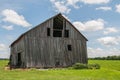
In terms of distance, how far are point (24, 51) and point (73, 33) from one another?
9678 millimetres

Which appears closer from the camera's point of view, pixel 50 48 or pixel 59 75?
pixel 59 75

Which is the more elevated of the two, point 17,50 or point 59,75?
point 17,50

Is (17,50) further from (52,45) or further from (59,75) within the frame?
(59,75)

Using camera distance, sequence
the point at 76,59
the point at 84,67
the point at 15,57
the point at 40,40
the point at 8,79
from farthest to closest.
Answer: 1. the point at 15,57
2. the point at 76,59
3. the point at 40,40
4. the point at 84,67
5. the point at 8,79

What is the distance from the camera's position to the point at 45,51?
5103 cm

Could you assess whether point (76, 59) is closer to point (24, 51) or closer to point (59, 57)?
point (59, 57)

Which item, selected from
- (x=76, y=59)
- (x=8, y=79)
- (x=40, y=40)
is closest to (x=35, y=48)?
(x=40, y=40)

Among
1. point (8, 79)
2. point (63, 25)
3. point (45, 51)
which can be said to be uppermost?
point (63, 25)

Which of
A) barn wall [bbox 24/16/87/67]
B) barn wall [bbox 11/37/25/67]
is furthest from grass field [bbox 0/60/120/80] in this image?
barn wall [bbox 11/37/25/67]

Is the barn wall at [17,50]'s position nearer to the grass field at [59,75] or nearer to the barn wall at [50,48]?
the barn wall at [50,48]

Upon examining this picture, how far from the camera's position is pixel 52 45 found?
171 feet

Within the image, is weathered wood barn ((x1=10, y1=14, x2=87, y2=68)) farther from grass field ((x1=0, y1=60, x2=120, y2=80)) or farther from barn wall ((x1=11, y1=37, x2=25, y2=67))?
grass field ((x1=0, y1=60, x2=120, y2=80))

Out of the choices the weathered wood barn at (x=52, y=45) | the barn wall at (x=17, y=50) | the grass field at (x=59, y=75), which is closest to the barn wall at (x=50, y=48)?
the weathered wood barn at (x=52, y=45)

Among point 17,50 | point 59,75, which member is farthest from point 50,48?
point 59,75
